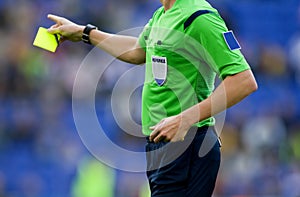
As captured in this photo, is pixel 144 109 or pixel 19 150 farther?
pixel 19 150

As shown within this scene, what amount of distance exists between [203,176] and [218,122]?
67 centimetres

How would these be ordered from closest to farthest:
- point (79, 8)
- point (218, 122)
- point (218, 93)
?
point (218, 93) < point (218, 122) < point (79, 8)

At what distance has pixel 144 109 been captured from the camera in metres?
4.28

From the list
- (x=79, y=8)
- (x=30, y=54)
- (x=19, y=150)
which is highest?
(x=79, y=8)

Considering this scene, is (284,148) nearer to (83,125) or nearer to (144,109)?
(83,125)

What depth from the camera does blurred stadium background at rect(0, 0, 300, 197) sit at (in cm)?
1166

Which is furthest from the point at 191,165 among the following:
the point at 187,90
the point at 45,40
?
the point at 45,40

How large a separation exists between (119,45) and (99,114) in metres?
7.22

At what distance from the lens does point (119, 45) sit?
191 inches

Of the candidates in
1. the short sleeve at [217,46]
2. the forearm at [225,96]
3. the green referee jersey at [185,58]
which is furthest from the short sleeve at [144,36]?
the forearm at [225,96]

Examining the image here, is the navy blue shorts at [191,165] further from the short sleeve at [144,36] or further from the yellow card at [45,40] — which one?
the yellow card at [45,40]

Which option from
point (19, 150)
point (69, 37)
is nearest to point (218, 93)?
point (69, 37)

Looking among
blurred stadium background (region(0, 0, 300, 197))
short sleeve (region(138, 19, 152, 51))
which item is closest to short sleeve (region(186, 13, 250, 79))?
short sleeve (region(138, 19, 152, 51))

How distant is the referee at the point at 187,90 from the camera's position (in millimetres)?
3850
